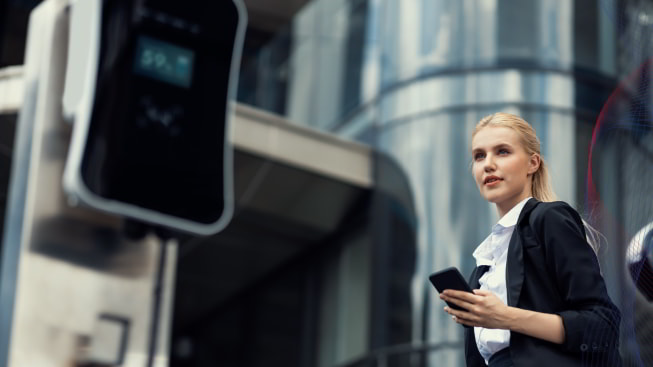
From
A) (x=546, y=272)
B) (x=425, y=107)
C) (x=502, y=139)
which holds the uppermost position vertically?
(x=425, y=107)

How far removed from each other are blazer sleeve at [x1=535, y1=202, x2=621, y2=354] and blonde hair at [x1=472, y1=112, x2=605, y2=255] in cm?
13

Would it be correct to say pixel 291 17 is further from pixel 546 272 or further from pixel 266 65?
pixel 546 272

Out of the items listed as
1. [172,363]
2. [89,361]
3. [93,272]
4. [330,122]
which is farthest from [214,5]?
[172,363]

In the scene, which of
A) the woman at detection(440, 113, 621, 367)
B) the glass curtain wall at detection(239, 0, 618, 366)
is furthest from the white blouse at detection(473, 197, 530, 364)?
the glass curtain wall at detection(239, 0, 618, 366)

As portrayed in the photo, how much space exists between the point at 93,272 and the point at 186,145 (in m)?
0.89

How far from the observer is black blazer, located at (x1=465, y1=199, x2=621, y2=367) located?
207 cm

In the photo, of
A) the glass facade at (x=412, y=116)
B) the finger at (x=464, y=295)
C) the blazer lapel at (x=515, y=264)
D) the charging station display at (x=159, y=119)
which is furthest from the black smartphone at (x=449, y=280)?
the glass facade at (x=412, y=116)

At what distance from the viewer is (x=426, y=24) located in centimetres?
1078

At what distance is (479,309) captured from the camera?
6.67ft

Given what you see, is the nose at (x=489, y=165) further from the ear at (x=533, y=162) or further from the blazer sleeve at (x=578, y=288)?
the blazer sleeve at (x=578, y=288)

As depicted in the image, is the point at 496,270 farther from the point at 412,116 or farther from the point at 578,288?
the point at 412,116

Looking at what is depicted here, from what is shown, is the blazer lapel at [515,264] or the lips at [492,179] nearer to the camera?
the blazer lapel at [515,264]

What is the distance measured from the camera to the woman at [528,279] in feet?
6.76

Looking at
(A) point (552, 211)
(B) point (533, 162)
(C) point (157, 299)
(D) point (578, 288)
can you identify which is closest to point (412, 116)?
(C) point (157, 299)
